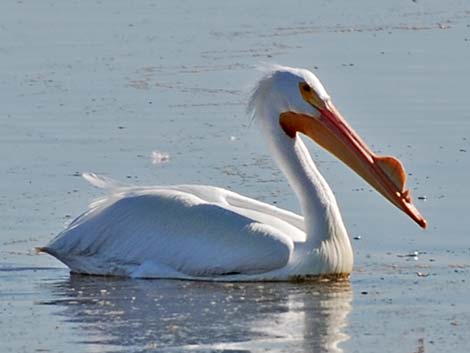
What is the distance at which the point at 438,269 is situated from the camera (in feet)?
23.9

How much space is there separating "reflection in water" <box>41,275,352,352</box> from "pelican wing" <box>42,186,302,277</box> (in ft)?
0.30

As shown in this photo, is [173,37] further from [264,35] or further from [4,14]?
[4,14]

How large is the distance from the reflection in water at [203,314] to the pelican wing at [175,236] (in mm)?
90

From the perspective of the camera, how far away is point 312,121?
25.5 feet

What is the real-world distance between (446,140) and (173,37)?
379 cm

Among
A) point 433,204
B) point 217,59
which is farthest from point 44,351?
point 217,59

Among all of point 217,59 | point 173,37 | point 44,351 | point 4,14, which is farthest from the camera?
point 4,14

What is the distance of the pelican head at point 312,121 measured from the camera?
25.1 feet

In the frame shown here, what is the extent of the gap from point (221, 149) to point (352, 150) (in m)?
1.86

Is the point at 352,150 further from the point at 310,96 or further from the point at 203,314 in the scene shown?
the point at 203,314

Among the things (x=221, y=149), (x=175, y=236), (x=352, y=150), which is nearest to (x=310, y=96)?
(x=352, y=150)

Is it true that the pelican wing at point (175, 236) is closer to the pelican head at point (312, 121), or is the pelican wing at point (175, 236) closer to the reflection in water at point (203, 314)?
the reflection in water at point (203, 314)

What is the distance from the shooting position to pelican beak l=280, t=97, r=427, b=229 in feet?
24.8

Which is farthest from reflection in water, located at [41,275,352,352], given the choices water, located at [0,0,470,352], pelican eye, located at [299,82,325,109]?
pelican eye, located at [299,82,325,109]
